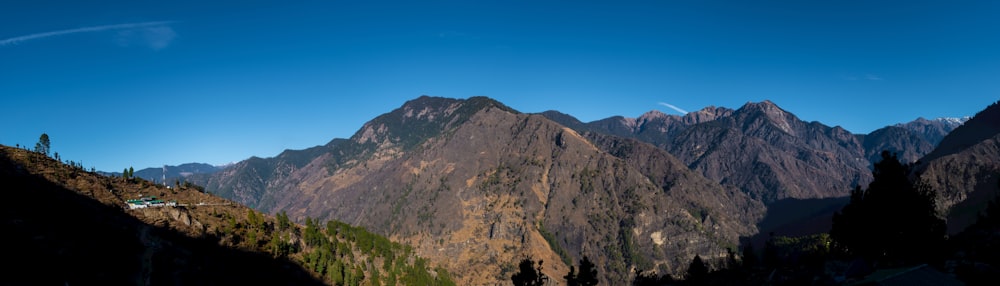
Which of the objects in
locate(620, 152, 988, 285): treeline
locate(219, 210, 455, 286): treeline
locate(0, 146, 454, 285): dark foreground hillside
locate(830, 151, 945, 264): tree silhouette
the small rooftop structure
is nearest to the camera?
locate(620, 152, 988, 285): treeline

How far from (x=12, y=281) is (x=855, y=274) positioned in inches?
3466

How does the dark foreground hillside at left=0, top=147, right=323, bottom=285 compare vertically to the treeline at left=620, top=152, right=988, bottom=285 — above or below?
above

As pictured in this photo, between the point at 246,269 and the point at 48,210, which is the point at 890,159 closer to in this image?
the point at 246,269

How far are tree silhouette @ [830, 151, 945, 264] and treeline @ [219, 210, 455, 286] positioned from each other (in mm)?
115606

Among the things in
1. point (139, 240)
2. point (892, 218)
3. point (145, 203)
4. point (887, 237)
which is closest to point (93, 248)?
point (139, 240)

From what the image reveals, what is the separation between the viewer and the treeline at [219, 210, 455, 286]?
119825mm

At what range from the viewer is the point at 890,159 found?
6638 cm

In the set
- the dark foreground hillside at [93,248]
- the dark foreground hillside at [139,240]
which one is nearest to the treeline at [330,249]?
the dark foreground hillside at [139,240]

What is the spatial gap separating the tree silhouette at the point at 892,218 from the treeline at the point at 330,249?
379 feet

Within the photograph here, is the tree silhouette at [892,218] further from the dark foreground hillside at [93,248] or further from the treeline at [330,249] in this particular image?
the treeline at [330,249]

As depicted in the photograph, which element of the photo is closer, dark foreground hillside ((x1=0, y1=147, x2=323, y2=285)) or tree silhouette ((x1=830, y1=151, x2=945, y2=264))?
dark foreground hillside ((x1=0, y1=147, x2=323, y2=285))

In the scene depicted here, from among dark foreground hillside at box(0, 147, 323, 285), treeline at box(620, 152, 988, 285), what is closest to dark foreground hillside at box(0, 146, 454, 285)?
dark foreground hillside at box(0, 147, 323, 285)

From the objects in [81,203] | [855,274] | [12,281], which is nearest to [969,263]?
[855,274]

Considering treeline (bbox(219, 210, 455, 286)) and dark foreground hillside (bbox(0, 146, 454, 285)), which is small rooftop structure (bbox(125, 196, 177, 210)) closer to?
dark foreground hillside (bbox(0, 146, 454, 285))
